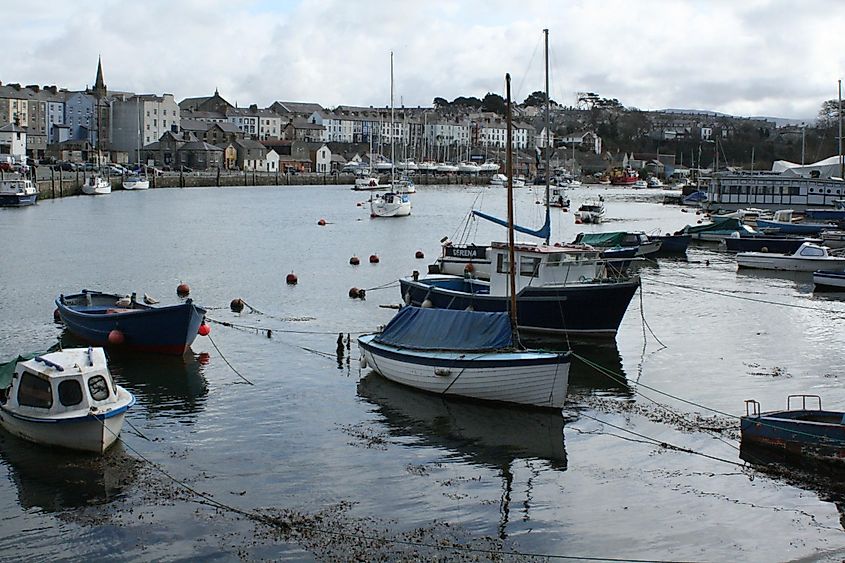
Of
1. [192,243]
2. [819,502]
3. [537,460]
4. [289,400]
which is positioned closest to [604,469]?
[537,460]

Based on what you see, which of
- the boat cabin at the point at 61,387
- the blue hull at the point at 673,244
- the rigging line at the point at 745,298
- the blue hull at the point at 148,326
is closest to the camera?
the boat cabin at the point at 61,387

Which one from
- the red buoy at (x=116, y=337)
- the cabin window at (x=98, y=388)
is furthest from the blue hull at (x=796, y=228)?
the cabin window at (x=98, y=388)

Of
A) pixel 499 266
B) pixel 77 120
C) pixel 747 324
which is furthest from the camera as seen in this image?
pixel 77 120

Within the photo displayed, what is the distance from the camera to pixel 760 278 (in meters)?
48.8

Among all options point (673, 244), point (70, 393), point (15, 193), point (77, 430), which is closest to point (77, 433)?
point (77, 430)

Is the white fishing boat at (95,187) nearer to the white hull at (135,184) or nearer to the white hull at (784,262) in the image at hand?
the white hull at (135,184)

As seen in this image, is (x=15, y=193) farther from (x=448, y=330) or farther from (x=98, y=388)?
(x=98, y=388)

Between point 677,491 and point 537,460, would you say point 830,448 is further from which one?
point 537,460

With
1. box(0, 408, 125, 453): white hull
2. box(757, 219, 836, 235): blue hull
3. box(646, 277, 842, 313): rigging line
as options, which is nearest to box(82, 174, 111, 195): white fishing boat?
box(757, 219, 836, 235): blue hull

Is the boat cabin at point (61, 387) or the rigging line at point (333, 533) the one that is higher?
the boat cabin at point (61, 387)

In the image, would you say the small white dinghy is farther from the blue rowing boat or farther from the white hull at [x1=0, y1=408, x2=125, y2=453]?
the blue rowing boat

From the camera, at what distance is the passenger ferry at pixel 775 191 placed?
277ft

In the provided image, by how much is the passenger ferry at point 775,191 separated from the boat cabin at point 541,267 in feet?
195

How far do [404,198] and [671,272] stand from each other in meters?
47.6
